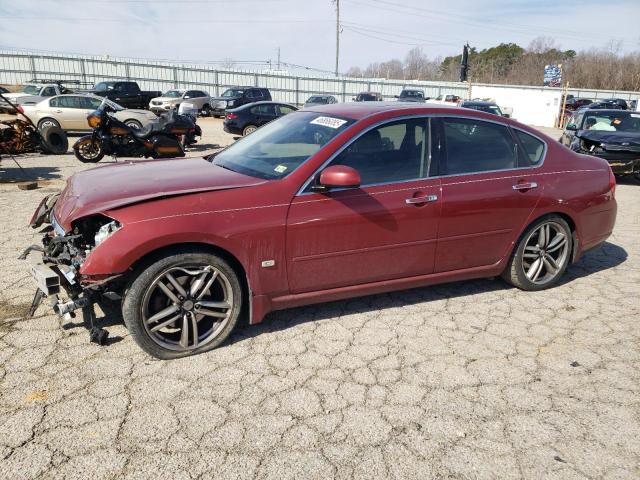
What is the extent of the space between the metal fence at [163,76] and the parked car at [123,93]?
10.1m

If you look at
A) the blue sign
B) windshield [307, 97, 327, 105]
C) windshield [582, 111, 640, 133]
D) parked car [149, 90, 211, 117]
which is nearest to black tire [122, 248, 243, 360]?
windshield [582, 111, 640, 133]

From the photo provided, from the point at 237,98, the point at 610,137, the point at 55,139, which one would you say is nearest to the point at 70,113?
the point at 55,139

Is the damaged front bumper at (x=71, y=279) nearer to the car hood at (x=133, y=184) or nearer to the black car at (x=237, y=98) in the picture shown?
the car hood at (x=133, y=184)

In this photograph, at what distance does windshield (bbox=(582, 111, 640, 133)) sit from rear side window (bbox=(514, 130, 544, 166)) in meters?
8.34

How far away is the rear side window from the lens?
4.49 meters

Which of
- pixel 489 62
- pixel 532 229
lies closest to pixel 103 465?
pixel 532 229

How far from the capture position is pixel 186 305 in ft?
11.1

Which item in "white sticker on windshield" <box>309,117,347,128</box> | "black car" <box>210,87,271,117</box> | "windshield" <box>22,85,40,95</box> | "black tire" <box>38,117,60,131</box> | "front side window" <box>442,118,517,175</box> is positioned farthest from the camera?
"black car" <box>210,87,271,117</box>

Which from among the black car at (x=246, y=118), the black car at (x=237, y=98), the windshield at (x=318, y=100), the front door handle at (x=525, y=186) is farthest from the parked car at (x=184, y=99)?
the front door handle at (x=525, y=186)

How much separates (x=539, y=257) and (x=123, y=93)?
89.8 feet

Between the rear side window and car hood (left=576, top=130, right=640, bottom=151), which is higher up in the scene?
the rear side window

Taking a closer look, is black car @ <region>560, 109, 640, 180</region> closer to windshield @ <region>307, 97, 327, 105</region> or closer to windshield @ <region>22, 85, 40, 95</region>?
windshield @ <region>307, 97, 327, 105</region>

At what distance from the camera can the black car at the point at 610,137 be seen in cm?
1050

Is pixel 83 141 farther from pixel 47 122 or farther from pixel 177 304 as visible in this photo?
pixel 177 304
